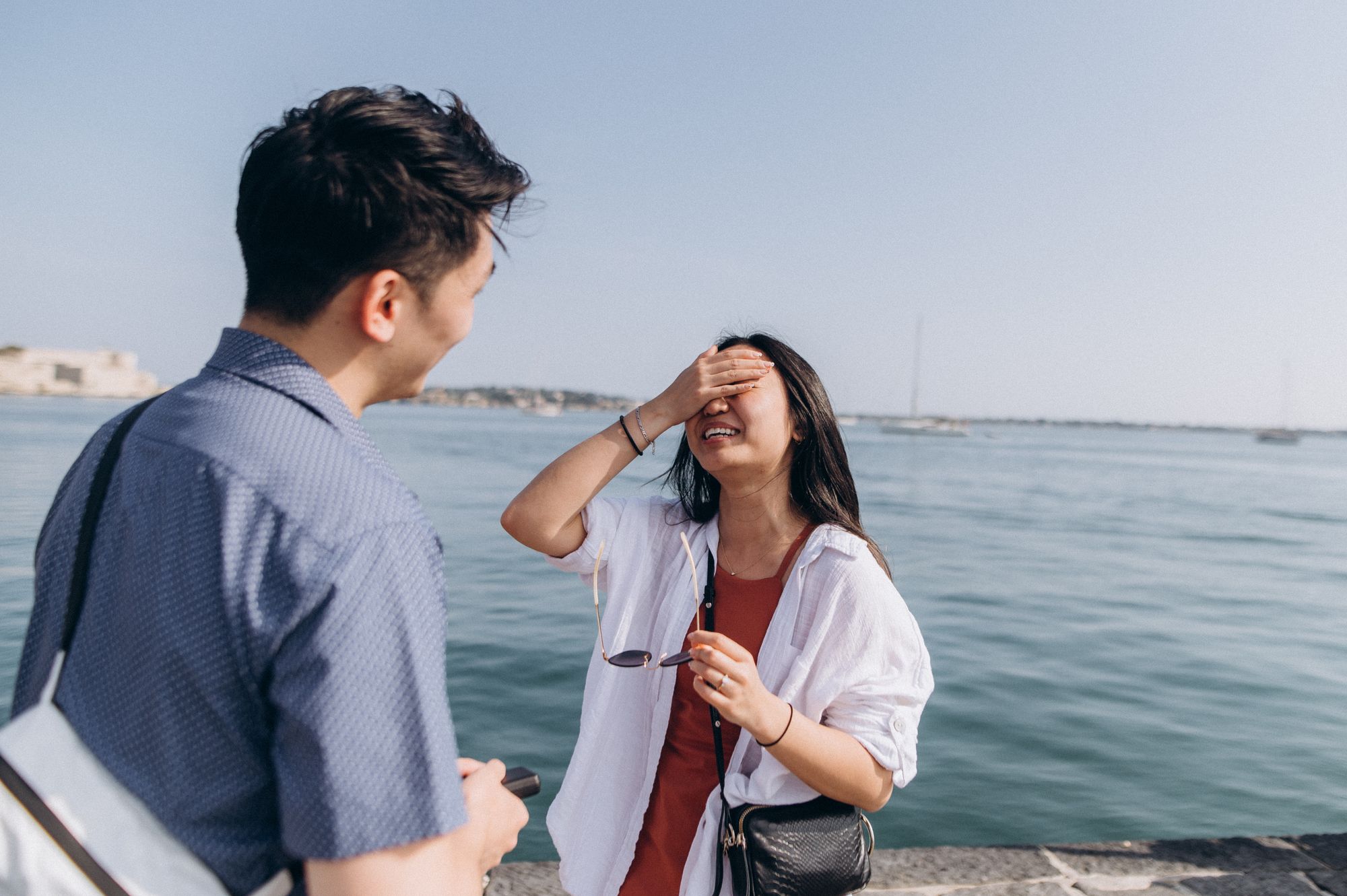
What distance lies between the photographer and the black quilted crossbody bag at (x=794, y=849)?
1.81 meters

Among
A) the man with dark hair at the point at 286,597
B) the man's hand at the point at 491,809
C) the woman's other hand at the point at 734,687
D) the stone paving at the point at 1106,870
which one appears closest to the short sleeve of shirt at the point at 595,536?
the woman's other hand at the point at 734,687

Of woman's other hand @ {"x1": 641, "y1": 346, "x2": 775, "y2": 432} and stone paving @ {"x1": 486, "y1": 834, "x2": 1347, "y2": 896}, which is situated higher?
woman's other hand @ {"x1": 641, "y1": 346, "x2": 775, "y2": 432}

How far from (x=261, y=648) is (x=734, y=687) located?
3.27 feet

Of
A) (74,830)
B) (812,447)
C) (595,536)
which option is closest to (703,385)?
(812,447)

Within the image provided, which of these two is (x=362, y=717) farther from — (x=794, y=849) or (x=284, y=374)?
(x=794, y=849)

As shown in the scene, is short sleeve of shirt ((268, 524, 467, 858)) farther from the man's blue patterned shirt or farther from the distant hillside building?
the distant hillside building

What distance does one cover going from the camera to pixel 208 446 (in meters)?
0.96

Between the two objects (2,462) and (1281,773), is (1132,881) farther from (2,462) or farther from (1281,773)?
(2,462)

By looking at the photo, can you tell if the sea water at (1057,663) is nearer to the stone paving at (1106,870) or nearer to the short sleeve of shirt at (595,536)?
the short sleeve of shirt at (595,536)

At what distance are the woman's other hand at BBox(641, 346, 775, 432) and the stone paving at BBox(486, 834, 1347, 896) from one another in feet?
6.23

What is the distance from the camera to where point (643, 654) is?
188cm

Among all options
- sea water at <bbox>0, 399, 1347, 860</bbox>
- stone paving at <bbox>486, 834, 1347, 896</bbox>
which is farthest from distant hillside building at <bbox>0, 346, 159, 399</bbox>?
stone paving at <bbox>486, 834, 1347, 896</bbox>

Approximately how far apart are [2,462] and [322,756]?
25.2 metres

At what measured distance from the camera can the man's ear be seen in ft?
3.59
